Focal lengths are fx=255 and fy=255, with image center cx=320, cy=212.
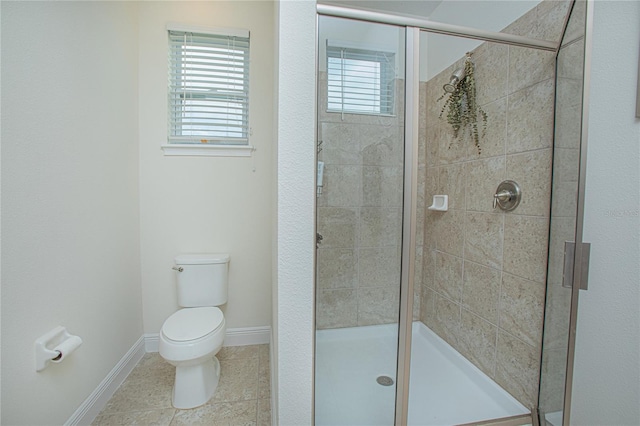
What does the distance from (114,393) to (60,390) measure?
1.46 feet

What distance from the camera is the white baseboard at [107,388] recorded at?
126cm

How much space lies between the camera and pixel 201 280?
5.92 ft

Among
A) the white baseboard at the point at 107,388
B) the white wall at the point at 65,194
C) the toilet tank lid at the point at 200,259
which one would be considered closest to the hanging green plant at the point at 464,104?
the toilet tank lid at the point at 200,259

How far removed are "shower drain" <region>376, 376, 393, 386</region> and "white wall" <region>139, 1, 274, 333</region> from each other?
1.12 meters

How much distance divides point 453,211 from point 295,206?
4.18ft

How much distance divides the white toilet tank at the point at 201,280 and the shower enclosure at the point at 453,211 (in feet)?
2.92

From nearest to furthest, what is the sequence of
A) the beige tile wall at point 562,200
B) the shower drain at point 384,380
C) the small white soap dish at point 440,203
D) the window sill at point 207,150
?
1. the beige tile wall at point 562,200
2. the shower drain at point 384,380
3. the small white soap dish at point 440,203
4. the window sill at point 207,150

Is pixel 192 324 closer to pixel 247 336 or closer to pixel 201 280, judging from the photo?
pixel 201 280

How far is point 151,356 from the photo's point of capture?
6.16 ft

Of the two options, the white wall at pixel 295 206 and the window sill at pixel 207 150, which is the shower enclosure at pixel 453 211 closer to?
the white wall at pixel 295 206

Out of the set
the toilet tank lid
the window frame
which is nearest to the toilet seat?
the toilet tank lid

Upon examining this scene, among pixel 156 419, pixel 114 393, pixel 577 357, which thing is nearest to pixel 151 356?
pixel 114 393

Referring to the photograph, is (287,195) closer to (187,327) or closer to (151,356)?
(187,327)

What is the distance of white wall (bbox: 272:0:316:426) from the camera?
93cm
